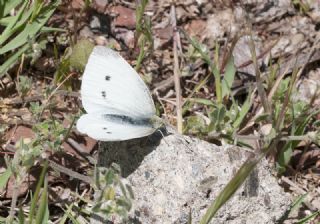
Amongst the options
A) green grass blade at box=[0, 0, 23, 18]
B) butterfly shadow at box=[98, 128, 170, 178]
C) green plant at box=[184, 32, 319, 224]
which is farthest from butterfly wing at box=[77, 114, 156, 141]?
green grass blade at box=[0, 0, 23, 18]

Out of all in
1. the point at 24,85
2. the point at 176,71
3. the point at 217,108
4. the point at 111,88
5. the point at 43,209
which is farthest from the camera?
the point at 176,71

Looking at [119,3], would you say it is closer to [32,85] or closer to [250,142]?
[32,85]

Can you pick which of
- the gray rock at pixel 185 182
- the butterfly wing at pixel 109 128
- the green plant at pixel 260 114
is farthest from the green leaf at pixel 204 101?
the butterfly wing at pixel 109 128

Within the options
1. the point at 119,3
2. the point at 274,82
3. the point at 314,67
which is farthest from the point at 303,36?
the point at 119,3

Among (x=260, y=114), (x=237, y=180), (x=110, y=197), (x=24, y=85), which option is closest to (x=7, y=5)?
(x=24, y=85)

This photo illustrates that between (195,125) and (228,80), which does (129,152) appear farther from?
(228,80)

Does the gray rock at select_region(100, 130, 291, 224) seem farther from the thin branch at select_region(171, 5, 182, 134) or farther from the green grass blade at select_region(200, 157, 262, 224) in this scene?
the thin branch at select_region(171, 5, 182, 134)

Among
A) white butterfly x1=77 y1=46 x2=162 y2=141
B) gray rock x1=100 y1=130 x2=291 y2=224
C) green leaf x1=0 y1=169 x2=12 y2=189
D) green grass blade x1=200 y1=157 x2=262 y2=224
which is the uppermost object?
white butterfly x1=77 y1=46 x2=162 y2=141
